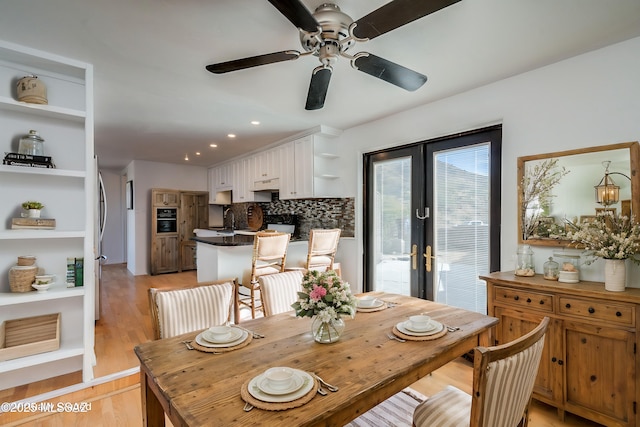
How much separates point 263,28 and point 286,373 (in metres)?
1.87

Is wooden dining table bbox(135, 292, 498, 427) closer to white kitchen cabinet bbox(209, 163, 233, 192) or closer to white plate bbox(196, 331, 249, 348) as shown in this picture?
white plate bbox(196, 331, 249, 348)

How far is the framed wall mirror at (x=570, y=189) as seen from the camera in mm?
2023

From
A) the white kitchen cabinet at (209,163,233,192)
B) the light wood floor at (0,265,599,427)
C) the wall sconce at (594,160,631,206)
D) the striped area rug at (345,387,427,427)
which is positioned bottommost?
the striped area rug at (345,387,427,427)

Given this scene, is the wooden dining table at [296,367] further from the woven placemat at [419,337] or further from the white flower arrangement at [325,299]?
the white flower arrangement at [325,299]

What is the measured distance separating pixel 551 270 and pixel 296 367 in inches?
A: 81.0

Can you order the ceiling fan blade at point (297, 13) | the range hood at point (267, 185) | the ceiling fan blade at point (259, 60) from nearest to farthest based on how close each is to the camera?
the ceiling fan blade at point (297, 13), the ceiling fan blade at point (259, 60), the range hood at point (267, 185)

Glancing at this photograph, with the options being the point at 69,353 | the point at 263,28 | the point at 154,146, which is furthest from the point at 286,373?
the point at 154,146

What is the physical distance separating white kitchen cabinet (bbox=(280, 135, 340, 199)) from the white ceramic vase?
9.61 ft

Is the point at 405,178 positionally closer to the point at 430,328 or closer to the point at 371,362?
the point at 430,328

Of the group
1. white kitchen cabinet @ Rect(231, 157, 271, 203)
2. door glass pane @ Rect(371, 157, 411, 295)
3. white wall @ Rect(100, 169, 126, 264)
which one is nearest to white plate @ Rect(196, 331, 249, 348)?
door glass pane @ Rect(371, 157, 411, 295)

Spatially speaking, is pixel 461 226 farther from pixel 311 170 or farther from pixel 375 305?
pixel 311 170

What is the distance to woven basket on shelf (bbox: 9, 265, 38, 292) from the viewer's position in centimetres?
218

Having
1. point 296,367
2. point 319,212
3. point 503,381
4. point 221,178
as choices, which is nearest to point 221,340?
point 296,367

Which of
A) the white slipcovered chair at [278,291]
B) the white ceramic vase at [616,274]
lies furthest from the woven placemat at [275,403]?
the white ceramic vase at [616,274]
